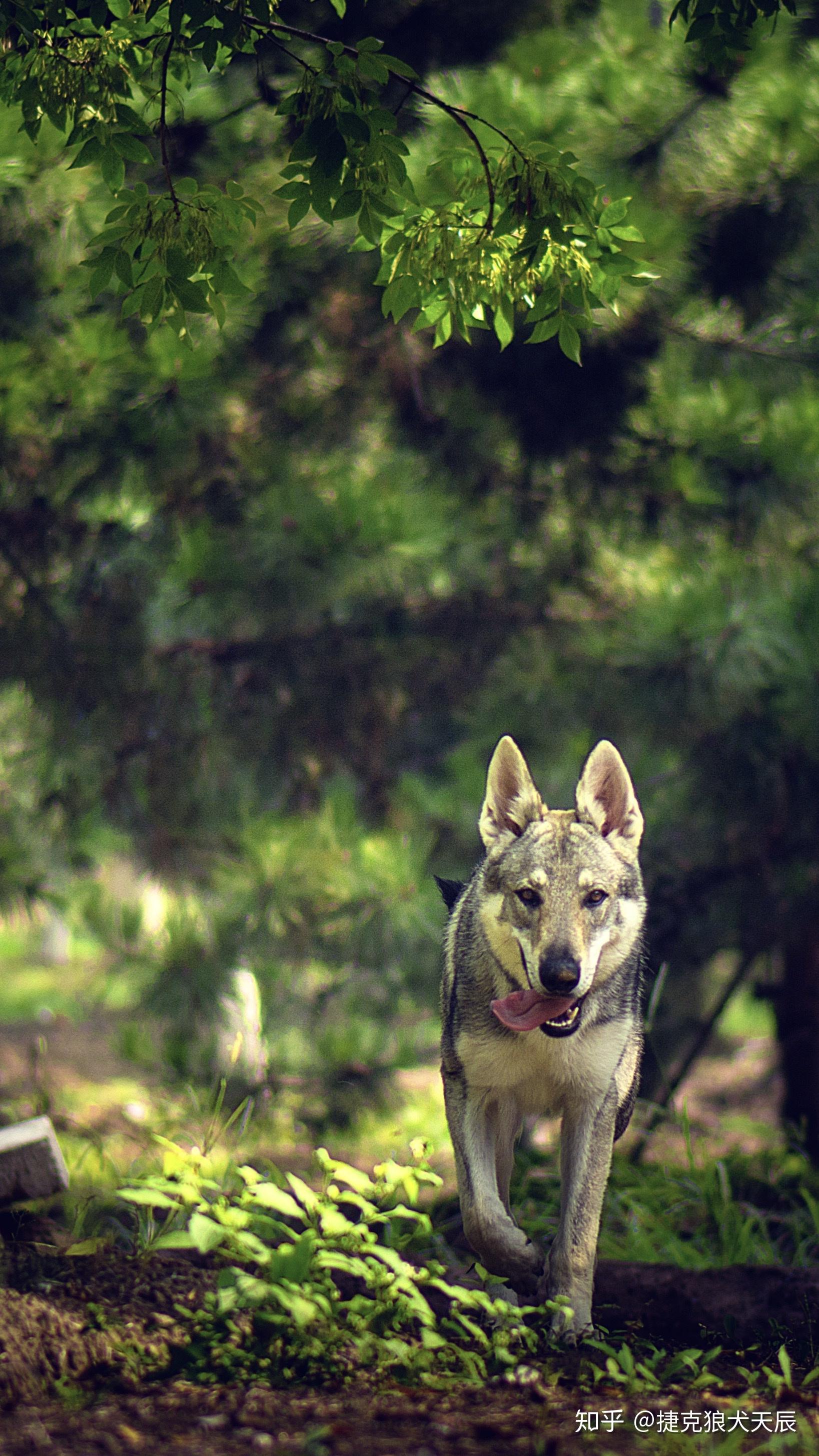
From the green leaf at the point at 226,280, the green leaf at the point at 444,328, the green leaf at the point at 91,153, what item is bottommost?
the green leaf at the point at 444,328

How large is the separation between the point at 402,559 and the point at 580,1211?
3.22 metres

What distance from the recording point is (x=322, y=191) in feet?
9.18

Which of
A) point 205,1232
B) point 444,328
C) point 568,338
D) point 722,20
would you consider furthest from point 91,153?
point 205,1232

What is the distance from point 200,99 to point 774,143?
2504mm

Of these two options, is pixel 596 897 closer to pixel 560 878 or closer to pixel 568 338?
pixel 560 878

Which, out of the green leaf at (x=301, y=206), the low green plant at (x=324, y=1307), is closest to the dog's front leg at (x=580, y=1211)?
the low green plant at (x=324, y=1307)

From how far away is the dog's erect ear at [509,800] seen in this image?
107 inches

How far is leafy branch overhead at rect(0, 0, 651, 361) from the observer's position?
2781mm

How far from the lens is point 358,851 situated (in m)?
5.65

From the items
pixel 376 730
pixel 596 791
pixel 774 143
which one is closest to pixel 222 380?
pixel 376 730

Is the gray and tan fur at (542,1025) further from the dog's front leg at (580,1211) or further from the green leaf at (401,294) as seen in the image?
the green leaf at (401,294)

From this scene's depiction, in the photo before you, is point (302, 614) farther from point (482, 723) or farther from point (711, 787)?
point (711, 787)

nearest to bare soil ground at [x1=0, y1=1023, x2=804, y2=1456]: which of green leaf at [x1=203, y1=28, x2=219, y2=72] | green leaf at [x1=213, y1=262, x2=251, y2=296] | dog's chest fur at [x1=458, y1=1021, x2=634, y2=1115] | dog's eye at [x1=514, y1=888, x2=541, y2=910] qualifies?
dog's chest fur at [x1=458, y1=1021, x2=634, y2=1115]

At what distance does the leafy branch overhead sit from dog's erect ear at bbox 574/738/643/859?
1.13m
